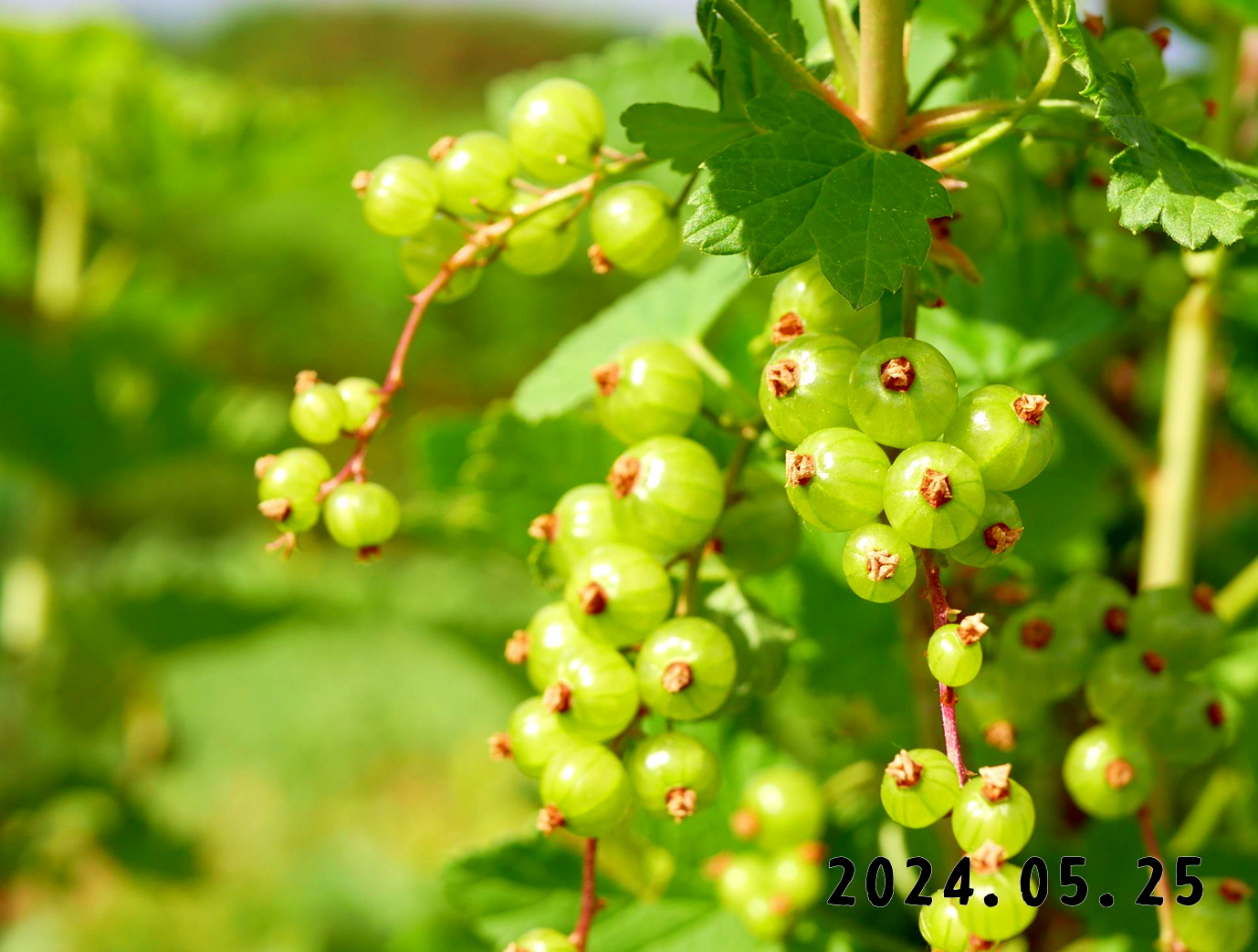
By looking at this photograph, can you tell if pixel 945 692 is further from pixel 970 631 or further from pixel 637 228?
pixel 637 228

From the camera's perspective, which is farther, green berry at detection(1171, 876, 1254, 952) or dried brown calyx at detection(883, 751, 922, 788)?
green berry at detection(1171, 876, 1254, 952)

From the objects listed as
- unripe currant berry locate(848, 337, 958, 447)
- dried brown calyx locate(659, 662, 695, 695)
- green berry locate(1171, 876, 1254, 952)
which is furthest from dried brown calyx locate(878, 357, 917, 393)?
green berry locate(1171, 876, 1254, 952)

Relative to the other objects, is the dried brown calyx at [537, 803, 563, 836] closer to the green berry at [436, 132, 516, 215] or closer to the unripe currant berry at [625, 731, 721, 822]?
the unripe currant berry at [625, 731, 721, 822]

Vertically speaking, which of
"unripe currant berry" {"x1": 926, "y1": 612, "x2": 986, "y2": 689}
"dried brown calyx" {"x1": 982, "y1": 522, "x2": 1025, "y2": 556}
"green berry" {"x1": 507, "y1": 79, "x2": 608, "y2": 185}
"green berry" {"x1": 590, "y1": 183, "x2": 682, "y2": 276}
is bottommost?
"unripe currant berry" {"x1": 926, "y1": 612, "x2": 986, "y2": 689}

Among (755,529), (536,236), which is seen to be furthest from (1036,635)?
(536,236)

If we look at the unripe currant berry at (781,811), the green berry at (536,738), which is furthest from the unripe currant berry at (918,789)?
the unripe currant berry at (781,811)

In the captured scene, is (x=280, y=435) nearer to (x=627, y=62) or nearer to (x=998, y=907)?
(x=627, y=62)

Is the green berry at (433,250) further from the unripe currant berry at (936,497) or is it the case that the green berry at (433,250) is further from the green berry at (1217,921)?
the green berry at (1217,921)

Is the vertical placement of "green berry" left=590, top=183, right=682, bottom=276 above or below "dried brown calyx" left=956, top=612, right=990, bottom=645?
above
